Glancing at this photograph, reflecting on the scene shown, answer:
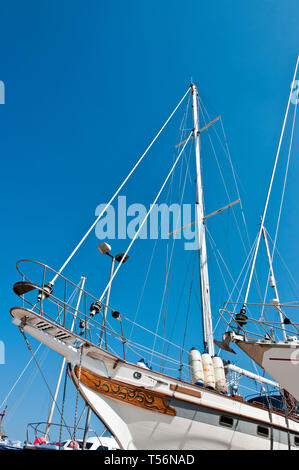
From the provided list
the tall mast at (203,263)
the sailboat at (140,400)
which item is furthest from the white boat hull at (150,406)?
the tall mast at (203,263)

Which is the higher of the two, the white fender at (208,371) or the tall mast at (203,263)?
the tall mast at (203,263)

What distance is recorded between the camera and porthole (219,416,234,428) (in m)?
10.1

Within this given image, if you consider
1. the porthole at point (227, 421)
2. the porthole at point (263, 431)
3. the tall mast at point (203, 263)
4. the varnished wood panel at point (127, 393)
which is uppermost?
the tall mast at point (203, 263)

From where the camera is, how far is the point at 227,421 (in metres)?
10.2

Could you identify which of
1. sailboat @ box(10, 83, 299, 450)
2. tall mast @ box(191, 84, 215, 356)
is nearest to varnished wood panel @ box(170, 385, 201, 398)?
sailboat @ box(10, 83, 299, 450)

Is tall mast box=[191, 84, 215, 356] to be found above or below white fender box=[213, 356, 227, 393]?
above

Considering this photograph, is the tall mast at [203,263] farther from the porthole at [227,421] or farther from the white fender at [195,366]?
the porthole at [227,421]

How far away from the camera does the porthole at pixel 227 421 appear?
397 inches

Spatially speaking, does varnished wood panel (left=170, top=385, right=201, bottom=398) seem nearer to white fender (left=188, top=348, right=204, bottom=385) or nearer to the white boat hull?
the white boat hull

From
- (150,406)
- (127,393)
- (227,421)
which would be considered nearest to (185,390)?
(150,406)

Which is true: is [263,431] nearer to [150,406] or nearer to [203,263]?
[150,406]

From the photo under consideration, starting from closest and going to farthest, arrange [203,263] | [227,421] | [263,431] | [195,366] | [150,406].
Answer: [150,406] → [227,421] → [263,431] → [195,366] → [203,263]

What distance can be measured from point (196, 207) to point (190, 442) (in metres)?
14.3
